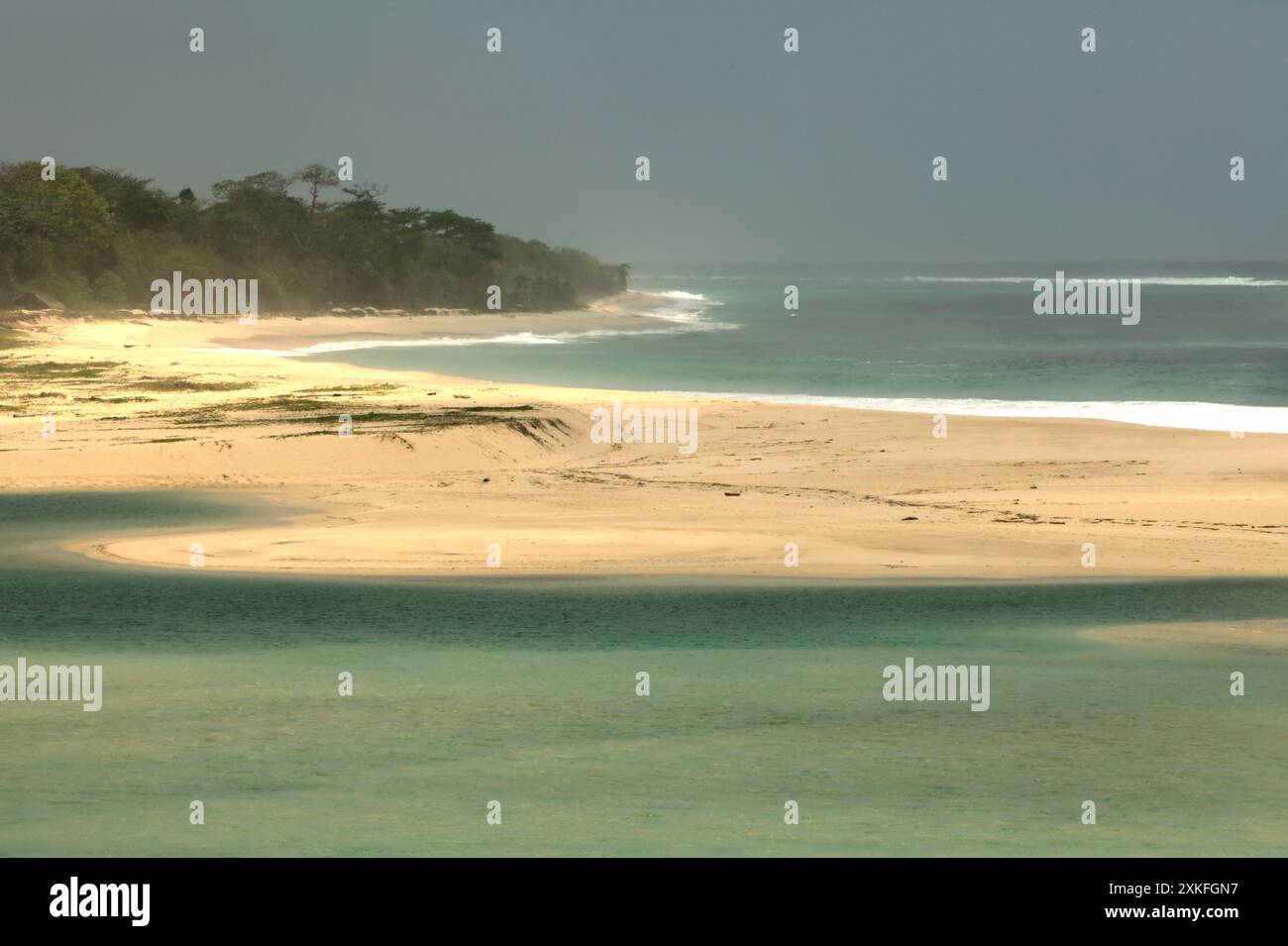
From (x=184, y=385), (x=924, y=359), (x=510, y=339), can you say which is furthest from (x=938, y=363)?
(x=184, y=385)

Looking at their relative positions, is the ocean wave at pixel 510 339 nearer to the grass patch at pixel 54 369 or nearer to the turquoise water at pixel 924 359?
the turquoise water at pixel 924 359

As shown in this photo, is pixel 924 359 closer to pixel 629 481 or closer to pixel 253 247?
pixel 629 481

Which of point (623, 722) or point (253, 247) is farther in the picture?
point (253, 247)

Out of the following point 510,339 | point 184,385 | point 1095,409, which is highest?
point 510,339

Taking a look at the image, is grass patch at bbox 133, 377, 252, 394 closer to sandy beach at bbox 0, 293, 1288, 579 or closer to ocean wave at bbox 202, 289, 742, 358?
sandy beach at bbox 0, 293, 1288, 579

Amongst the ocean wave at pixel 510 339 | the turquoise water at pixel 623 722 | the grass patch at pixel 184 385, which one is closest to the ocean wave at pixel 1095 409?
the grass patch at pixel 184 385

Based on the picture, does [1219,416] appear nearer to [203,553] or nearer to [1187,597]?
[1187,597]

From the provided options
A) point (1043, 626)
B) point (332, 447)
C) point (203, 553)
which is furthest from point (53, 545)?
point (1043, 626)
